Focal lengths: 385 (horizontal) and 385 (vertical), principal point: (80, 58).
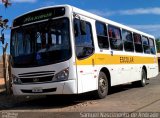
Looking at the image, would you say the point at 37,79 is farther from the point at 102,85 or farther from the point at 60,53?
the point at 102,85

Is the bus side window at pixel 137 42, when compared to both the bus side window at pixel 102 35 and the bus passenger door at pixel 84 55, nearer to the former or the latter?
the bus side window at pixel 102 35

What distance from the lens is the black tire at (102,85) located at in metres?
14.0

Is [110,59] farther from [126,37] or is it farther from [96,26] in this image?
[126,37]

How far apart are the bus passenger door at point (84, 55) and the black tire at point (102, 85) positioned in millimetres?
592

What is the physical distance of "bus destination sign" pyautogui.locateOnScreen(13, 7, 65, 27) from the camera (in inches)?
497

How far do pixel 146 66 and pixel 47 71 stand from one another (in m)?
9.76

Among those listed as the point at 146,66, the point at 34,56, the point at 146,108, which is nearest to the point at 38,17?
the point at 34,56

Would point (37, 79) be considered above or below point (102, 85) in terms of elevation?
above

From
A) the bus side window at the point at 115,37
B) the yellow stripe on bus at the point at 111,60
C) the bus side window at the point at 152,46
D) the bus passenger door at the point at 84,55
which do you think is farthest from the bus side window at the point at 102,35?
the bus side window at the point at 152,46

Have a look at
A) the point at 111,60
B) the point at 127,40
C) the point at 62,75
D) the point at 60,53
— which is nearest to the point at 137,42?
the point at 127,40

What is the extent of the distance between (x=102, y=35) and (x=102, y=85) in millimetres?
1928

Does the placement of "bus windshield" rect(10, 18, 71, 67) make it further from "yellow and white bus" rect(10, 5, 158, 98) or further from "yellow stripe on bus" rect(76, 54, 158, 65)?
"yellow stripe on bus" rect(76, 54, 158, 65)

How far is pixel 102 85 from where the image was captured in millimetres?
14281

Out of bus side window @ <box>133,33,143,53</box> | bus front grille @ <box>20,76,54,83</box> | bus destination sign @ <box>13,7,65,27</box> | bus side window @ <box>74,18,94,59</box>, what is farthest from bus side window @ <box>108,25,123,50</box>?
bus front grille @ <box>20,76,54,83</box>
